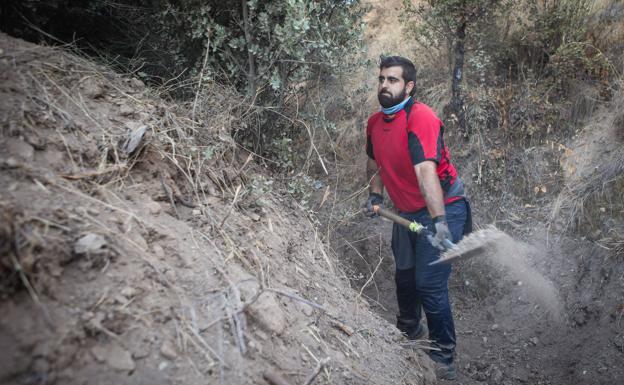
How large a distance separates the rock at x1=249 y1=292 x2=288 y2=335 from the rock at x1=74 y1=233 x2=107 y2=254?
76 cm

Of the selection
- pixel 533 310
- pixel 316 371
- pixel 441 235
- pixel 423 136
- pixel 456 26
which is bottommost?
pixel 533 310

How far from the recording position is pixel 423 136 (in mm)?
3494

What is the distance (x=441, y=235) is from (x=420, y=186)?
0.39 metres

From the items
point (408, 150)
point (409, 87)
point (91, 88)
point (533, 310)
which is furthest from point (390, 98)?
point (533, 310)

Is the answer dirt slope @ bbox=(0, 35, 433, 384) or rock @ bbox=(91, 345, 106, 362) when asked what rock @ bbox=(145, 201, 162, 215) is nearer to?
dirt slope @ bbox=(0, 35, 433, 384)

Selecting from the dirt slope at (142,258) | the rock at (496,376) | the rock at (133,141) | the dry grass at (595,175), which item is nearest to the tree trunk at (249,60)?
the dirt slope at (142,258)

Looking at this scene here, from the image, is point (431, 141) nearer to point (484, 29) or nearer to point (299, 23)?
point (299, 23)

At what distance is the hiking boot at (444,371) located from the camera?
388 cm

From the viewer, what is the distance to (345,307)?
3275mm

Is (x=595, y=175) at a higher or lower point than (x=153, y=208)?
higher

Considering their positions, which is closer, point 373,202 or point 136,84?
point 136,84

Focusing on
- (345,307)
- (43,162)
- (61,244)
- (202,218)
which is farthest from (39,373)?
(345,307)

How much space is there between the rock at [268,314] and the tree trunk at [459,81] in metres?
3.91

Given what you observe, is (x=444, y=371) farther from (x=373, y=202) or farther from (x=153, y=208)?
(x=153, y=208)
